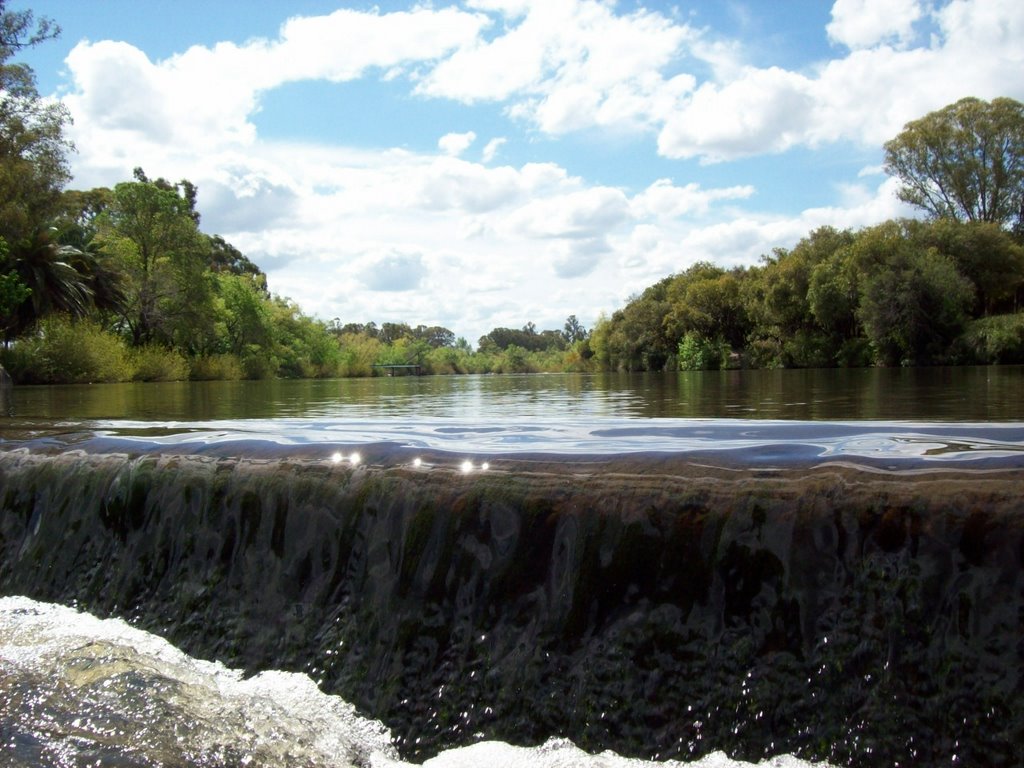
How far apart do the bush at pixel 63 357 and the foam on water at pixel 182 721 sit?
87.2 ft

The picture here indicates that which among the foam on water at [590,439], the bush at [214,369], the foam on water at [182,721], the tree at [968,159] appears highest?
Result: the tree at [968,159]

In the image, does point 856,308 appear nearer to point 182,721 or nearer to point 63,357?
point 63,357

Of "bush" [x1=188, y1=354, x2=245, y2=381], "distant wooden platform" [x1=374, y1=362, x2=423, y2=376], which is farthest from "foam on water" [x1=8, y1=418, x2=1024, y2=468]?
"distant wooden platform" [x1=374, y1=362, x2=423, y2=376]

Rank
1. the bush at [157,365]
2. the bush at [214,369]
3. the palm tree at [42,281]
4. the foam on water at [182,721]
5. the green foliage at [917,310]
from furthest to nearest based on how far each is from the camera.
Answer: the bush at [214,369]
the green foliage at [917,310]
the bush at [157,365]
the palm tree at [42,281]
the foam on water at [182,721]

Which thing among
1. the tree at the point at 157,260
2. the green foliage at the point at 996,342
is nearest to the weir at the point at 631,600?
the green foliage at the point at 996,342

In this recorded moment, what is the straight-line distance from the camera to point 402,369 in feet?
287

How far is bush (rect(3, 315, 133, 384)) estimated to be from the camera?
26453 millimetres

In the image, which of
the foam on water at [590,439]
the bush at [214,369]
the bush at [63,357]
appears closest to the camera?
the foam on water at [590,439]

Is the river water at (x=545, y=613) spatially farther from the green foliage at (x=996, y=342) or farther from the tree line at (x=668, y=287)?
A: the green foliage at (x=996, y=342)

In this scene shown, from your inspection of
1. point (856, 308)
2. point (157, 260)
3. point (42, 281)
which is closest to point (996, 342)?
point (856, 308)

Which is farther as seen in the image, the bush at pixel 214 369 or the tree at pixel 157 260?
the tree at pixel 157 260

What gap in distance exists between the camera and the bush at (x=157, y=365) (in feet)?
109

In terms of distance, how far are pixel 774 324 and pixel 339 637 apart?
50086 millimetres

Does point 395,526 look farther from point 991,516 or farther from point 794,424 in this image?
point 794,424
